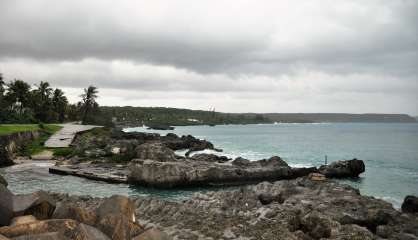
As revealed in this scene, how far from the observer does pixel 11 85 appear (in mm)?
100438

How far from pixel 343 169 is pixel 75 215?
171ft

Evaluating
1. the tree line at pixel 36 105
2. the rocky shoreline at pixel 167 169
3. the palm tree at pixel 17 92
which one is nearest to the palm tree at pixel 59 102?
the tree line at pixel 36 105

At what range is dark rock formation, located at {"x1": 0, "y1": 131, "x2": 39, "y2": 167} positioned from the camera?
54.2 meters

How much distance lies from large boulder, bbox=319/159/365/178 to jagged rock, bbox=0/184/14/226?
166ft

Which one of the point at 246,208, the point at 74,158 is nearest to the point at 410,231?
the point at 246,208

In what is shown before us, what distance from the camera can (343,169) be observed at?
5919cm

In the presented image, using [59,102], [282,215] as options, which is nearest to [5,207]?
[282,215]

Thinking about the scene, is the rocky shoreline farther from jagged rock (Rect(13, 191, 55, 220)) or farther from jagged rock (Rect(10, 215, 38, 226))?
jagged rock (Rect(10, 215, 38, 226))

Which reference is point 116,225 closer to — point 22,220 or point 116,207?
point 116,207

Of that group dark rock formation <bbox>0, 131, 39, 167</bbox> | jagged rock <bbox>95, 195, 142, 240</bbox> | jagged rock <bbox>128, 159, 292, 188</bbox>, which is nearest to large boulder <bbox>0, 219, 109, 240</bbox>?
jagged rock <bbox>95, 195, 142, 240</bbox>

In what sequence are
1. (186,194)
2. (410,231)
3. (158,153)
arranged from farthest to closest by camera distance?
(158,153), (186,194), (410,231)

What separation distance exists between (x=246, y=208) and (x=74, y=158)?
3947cm

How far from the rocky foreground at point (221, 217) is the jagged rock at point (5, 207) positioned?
0.03 metres

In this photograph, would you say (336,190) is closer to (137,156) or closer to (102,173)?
(102,173)
